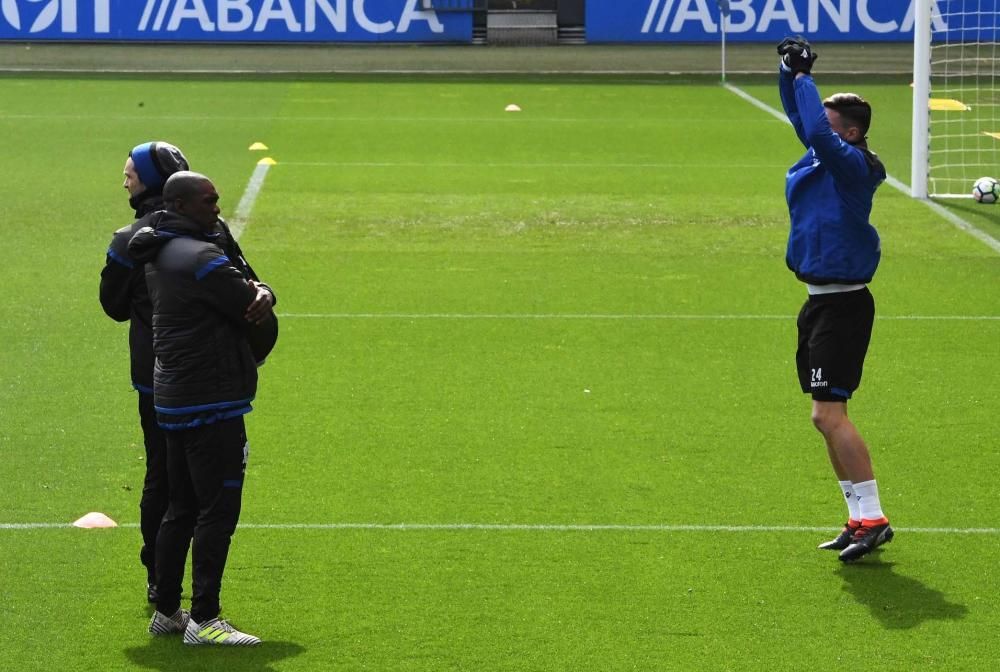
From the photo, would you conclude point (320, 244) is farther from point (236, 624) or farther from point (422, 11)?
point (422, 11)

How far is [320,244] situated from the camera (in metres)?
14.6

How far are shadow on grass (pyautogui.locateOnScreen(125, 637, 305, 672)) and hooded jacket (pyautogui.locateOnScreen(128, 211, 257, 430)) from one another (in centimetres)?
84

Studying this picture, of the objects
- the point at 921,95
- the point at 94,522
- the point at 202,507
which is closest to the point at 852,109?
the point at 202,507

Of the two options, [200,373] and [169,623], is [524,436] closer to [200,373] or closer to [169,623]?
[169,623]

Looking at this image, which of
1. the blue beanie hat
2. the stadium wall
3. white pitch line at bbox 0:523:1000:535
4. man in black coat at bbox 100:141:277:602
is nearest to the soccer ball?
white pitch line at bbox 0:523:1000:535

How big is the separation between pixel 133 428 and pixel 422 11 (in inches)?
951

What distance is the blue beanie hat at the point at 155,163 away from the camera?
6012 millimetres

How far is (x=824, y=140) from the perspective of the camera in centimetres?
668

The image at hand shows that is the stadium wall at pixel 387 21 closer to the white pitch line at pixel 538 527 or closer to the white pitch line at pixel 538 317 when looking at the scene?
the white pitch line at pixel 538 317

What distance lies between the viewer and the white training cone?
738cm

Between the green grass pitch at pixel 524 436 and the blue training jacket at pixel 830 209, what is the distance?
1.26m

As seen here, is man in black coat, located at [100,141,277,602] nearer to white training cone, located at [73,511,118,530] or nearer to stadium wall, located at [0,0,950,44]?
white training cone, located at [73,511,118,530]

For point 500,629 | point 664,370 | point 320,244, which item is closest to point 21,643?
point 500,629

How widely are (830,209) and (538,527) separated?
1926 mm
